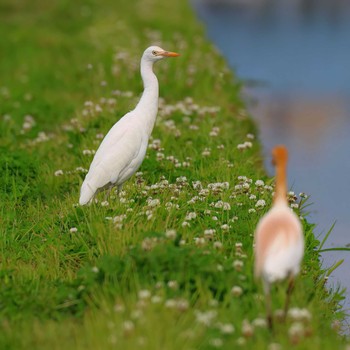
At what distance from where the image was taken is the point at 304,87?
14703mm

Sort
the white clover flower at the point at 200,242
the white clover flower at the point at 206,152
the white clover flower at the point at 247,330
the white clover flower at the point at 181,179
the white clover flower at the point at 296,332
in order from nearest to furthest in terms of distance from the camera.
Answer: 1. the white clover flower at the point at 296,332
2. the white clover flower at the point at 247,330
3. the white clover flower at the point at 200,242
4. the white clover flower at the point at 181,179
5. the white clover flower at the point at 206,152

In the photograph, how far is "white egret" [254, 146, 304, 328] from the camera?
4289 millimetres

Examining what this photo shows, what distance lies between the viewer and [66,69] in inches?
590

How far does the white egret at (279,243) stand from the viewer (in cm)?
429

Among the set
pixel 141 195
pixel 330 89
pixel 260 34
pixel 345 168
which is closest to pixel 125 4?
pixel 260 34

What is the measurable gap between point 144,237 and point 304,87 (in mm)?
9691

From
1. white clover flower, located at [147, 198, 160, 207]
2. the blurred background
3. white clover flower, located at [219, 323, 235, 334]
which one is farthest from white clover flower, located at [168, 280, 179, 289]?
the blurred background

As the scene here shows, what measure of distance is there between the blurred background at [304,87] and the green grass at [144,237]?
1.98 feet

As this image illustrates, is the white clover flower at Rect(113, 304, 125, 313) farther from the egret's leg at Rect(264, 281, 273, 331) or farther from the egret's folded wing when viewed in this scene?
the egret's folded wing

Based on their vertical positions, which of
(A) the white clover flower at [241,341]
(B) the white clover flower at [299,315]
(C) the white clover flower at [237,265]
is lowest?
(A) the white clover flower at [241,341]

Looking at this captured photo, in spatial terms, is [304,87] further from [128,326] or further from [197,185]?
[128,326]

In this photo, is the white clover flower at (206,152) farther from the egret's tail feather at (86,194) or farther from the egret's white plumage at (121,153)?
the egret's tail feather at (86,194)

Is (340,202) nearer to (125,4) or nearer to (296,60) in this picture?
(296,60)

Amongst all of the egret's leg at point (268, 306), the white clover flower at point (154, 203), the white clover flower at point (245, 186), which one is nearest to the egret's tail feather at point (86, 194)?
the white clover flower at point (154, 203)
